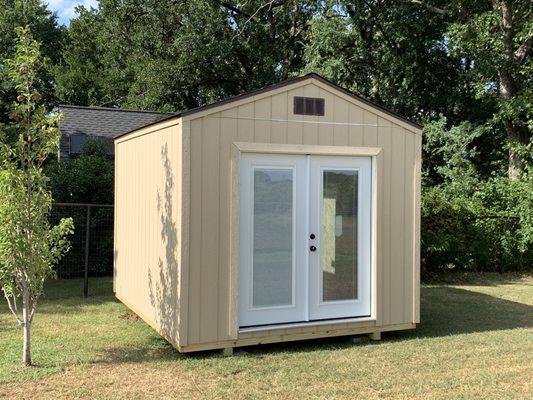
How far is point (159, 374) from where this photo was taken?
4914 mm

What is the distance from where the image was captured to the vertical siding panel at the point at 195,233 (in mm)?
5324

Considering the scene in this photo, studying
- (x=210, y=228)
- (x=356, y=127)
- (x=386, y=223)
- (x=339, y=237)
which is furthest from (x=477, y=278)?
(x=210, y=228)

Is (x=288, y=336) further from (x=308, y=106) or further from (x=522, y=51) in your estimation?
(x=522, y=51)

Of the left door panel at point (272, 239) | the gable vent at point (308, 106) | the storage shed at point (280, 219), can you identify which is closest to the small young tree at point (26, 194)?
the storage shed at point (280, 219)

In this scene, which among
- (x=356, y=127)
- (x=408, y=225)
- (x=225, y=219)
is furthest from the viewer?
(x=408, y=225)

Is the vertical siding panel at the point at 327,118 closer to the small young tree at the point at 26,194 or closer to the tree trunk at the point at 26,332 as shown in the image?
the small young tree at the point at 26,194

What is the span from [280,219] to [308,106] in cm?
125

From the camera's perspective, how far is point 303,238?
5926mm

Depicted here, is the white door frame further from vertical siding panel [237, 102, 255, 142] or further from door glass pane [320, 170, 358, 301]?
door glass pane [320, 170, 358, 301]

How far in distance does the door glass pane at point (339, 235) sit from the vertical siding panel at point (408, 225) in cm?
64

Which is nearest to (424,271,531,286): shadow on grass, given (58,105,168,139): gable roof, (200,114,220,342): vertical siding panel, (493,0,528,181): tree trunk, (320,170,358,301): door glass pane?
(493,0,528,181): tree trunk

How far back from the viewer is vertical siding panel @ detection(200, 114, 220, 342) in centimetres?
539

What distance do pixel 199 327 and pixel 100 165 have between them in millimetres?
6935

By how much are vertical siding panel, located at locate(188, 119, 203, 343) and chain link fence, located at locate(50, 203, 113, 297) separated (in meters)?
5.76
